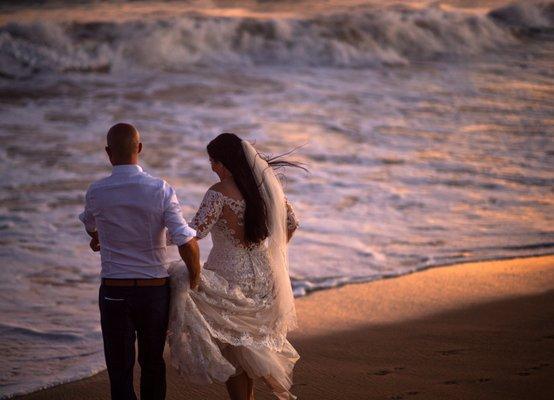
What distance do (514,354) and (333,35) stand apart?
840 inches

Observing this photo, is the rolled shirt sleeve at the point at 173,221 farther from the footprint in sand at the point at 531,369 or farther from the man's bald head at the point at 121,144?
the footprint in sand at the point at 531,369

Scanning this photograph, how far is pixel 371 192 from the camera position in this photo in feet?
36.0

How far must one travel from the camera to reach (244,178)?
14.1 feet

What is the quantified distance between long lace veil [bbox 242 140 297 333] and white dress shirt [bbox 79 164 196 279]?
537 mm

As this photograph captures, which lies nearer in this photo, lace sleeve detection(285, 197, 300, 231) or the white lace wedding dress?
the white lace wedding dress

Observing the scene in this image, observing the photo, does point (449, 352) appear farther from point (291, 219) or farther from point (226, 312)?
point (226, 312)

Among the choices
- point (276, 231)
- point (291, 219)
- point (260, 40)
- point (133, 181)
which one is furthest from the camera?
point (260, 40)

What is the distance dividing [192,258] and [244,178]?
538 millimetres

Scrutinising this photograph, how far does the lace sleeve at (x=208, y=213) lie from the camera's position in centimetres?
422

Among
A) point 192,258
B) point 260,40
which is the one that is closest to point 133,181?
point 192,258

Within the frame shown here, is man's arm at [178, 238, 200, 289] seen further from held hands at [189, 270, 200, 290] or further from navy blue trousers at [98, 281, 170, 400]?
navy blue trousers at [98, 281, 170, 400]

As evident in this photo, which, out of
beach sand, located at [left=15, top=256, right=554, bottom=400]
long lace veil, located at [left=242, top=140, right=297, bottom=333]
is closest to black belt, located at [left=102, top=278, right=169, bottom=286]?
long lace veil, located at [left=242, top=140, right=297, bottom=333]

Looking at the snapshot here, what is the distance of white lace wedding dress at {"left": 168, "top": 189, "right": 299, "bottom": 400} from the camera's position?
415 cm

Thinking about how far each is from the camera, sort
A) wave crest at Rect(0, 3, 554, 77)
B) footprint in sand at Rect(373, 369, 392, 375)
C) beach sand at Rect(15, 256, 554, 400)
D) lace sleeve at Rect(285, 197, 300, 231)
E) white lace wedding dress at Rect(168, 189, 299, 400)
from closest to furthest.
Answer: white lace wedding dress at Rect(168, 189, 299, 400) < lace sleeve at Rect(285, 197, 300, 231) < beach sand at Rect(15, 256, 554, 400) < footprint in sand at Rect(373, 369, 392, 375) < wave crest at Rect(0, 3, 554, 77)
